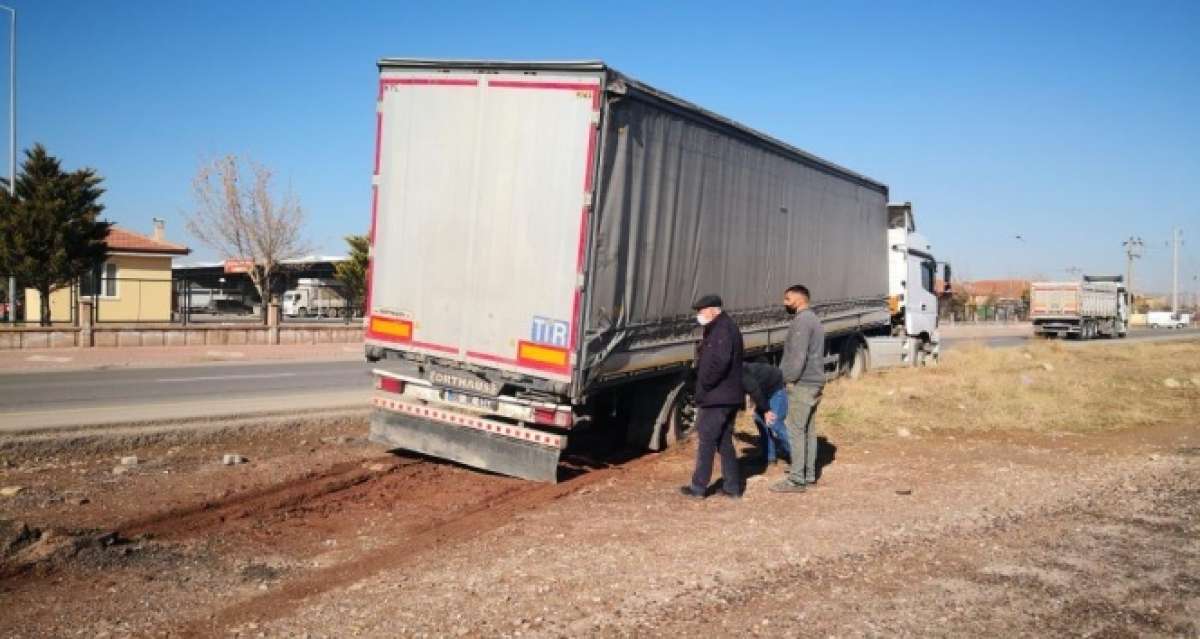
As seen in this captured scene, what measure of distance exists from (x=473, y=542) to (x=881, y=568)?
2.67m

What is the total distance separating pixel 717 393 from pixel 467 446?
246 cm

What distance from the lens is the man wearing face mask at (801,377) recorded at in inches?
307

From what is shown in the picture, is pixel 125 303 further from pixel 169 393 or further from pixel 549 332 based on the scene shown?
pixel 549 332

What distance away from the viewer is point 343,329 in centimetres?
3020

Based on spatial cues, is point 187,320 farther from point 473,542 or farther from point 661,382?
point 473,542

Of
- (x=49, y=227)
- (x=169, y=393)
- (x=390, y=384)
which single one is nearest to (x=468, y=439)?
(x=390, y=384)

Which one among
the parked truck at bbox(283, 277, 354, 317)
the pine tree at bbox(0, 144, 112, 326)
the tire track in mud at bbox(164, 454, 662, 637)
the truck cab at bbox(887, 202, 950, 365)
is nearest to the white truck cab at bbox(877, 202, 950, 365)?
the truck cab at bbox(887, 202, 950, 365)

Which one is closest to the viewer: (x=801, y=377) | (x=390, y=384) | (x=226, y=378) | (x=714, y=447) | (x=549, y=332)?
(x=714, y=447)

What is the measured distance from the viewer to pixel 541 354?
8.01m

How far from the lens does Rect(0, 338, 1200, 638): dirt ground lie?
4.71 m

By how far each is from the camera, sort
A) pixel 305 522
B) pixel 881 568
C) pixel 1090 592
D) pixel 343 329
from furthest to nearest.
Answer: pixel 343 329, pixel 305 522, pixel 881 568, pixel 1090 592

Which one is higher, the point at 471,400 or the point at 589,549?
the point at 471,400

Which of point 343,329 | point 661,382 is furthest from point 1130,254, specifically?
point 661,382

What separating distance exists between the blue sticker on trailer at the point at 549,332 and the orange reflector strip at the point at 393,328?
4.67ft
